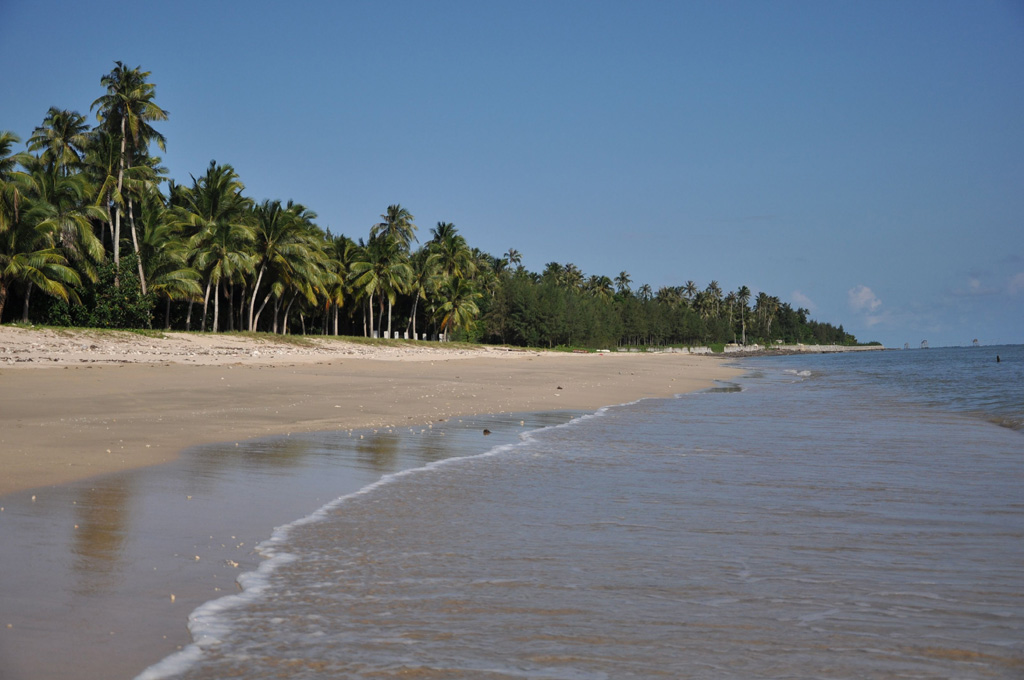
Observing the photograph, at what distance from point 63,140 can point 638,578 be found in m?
43.3

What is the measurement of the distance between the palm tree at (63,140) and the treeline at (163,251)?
0.07 m

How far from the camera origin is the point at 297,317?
193 ft

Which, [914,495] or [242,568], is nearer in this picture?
[242,568]

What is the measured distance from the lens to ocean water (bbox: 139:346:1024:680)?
2.86 metres

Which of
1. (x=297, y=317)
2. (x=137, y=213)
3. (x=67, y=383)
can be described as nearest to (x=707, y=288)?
(x=297, y=317)

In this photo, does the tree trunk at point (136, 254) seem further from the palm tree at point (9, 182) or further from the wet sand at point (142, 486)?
the wet sand at point (142, 486)

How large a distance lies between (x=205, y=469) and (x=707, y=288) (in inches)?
6637

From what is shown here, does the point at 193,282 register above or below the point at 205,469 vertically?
above

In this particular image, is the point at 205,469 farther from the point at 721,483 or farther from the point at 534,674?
the point at 534,674

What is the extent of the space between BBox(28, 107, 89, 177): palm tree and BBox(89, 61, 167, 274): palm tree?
216cm

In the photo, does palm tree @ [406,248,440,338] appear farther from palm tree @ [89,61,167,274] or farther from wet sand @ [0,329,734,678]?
wet sand @ [0,329,734,678]

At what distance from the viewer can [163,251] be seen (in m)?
37.7

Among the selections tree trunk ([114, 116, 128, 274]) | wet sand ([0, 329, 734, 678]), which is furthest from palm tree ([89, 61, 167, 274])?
wet sand ([0, 329, 734, 678])

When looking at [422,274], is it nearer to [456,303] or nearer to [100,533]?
[456,303]
